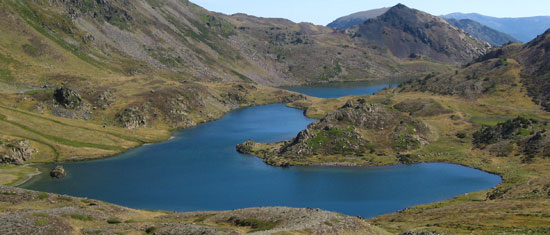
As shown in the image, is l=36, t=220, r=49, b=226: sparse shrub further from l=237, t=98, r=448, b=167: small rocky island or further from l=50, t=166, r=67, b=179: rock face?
l=237, t=98, r=448, b=167: small rocky island

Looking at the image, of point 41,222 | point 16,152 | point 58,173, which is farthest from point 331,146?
point 41,222

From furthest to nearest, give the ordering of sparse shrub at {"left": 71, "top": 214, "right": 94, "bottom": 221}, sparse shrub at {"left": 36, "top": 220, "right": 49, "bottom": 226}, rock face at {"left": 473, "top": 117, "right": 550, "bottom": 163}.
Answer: rock face at {"left": 473, "top": 117, "right": 550, "bottom": 163}
sparse shrub at {"left": 71, "top": 214, "right": 94, "bottom": 221}
sparse shrub at {"left": 36, "top": 220, "right": 49, "bottom": 226}

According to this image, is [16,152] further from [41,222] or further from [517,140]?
[517,140]

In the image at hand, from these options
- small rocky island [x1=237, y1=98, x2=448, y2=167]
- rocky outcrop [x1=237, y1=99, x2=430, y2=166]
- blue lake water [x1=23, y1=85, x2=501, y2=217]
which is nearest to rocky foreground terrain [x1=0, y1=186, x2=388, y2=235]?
blue lake water [x1=23, y1=85, x2=501, y2=217]

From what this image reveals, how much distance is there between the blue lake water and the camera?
130500 millimetres

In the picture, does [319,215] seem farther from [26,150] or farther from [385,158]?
[26,150]

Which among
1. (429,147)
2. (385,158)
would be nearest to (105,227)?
A: (385,158)

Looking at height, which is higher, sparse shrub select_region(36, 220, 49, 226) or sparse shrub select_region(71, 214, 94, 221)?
sparse shrub select_region(36, 220, 49, 226)

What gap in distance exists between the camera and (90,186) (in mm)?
145375

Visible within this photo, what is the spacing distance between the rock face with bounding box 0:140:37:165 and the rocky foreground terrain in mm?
80744

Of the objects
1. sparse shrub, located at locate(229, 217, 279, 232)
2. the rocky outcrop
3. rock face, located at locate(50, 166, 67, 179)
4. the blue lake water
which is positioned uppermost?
sparse shrub, located at locate(229, 217, 279, 232)

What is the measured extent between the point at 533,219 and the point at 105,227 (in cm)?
7715

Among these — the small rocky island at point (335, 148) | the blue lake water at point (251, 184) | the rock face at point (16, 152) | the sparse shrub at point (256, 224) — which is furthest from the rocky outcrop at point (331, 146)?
the sparse shrub at point (256, 224)

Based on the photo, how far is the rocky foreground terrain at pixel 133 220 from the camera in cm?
6512
